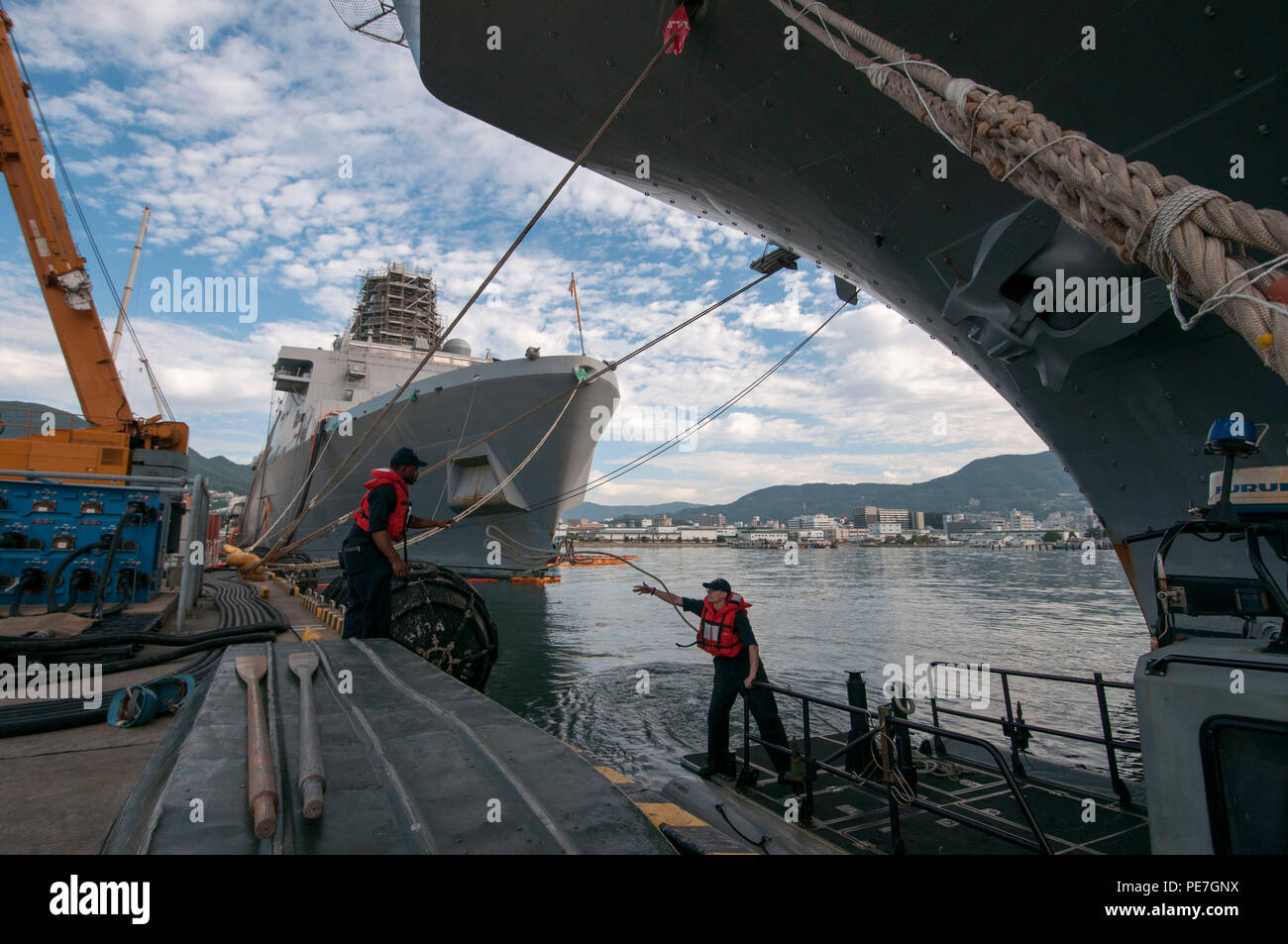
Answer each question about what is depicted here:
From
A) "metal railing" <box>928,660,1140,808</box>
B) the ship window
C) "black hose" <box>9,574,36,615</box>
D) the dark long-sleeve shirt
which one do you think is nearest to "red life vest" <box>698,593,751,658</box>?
Result: "metal railing" <box>928,660,1140,808</box>

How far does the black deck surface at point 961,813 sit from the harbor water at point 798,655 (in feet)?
6.63

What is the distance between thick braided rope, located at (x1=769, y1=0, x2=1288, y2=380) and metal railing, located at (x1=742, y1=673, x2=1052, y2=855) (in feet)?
8.28

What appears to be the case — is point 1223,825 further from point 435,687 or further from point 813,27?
point 813,27

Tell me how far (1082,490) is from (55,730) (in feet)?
28.0

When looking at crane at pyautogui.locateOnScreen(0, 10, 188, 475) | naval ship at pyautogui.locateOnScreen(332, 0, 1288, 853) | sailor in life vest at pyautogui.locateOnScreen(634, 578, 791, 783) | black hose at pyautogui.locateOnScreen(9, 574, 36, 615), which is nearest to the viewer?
naval ship at pyautogui.locateOnScreen(332, 0, 1288, 853)

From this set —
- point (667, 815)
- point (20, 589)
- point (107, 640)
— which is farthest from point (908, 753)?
point (20, 589)

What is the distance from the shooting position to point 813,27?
3.88 meters

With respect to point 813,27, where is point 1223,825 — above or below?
below

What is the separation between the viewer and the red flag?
531 centimetres

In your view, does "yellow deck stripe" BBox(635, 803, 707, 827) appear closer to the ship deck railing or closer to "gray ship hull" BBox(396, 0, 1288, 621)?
the ship deck railing

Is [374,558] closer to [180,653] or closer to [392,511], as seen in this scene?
[392,511]

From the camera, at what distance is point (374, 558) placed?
16.1 ft

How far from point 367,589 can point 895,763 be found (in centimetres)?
413
